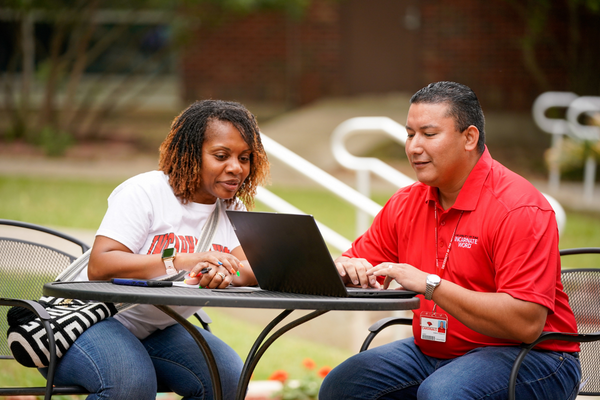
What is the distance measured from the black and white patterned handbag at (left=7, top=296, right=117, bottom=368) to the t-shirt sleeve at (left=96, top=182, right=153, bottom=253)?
0.87ft

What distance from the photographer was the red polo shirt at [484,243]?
238 cm

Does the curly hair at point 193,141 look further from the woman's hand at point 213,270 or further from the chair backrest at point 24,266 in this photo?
the chair backrest at point 24,266

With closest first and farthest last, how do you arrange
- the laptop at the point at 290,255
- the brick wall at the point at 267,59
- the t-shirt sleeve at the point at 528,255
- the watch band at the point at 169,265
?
the laptop at the point at 290,255, the t-shirt sleeve at the point at 528,255, the watch band at the point at 169,265, the brick wall at the point at 267,59

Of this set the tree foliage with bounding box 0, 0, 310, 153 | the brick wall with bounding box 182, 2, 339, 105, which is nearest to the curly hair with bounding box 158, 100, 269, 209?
the tree foliage with bounding box 0, 0, 310, 153

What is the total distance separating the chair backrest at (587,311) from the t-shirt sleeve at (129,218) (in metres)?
1.72

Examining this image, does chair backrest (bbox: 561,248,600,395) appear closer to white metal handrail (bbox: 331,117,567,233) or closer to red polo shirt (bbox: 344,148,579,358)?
red polo shirt (bbox: 344,148,579,358)

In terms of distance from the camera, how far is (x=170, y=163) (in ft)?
9.66

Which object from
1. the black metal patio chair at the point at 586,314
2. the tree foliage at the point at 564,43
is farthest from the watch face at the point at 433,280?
the tree foliage at the point at 564,43

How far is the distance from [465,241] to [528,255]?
0.89 ft

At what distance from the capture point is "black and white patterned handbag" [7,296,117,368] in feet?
8.09

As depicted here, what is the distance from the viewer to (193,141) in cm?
290

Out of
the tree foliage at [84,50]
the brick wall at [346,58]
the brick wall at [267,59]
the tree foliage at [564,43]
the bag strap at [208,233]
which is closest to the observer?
the bag strap at [208,233]

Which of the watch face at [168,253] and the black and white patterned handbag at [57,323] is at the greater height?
the watch face at [168,253]

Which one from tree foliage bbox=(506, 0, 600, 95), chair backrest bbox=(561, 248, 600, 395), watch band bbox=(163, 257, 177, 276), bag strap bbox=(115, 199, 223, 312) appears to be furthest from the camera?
tree foliage bbox=(506, 0, 600, 95)
